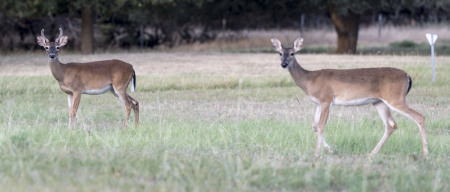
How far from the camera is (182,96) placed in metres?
16.3

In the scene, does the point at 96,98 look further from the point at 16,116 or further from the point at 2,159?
the point at 2,159

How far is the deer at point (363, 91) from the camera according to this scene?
362 inches

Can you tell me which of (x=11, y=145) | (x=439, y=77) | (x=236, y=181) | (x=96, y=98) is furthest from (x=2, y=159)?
(x=439, y=77)

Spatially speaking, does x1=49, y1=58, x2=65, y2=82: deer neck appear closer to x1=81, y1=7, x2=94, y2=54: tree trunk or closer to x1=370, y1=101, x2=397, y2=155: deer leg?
x1=370, y1=101, x2=397, y2=155: deer leg

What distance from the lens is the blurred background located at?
30.5m

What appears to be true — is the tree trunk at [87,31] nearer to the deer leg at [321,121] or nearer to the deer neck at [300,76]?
the deer neck at [300,76]

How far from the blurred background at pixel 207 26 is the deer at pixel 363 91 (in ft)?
65.2

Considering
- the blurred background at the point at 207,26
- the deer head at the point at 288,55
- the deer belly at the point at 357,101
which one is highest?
the deer head at the point at 288,55

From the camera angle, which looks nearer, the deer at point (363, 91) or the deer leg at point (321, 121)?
the deer leg at point (321, 121)

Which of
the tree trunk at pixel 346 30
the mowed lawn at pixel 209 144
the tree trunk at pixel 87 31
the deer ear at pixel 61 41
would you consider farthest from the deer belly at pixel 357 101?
the tree trunk at pixel 346 30

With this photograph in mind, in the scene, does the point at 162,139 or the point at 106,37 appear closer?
the point at 162,139

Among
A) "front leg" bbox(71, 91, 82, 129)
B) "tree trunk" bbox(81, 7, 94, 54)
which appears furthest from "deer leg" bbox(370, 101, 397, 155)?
"tree trunk" bbox(81, 7, 94, 54)

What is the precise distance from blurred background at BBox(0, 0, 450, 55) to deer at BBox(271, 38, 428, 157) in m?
19.9

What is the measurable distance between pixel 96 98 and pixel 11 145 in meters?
8.57
